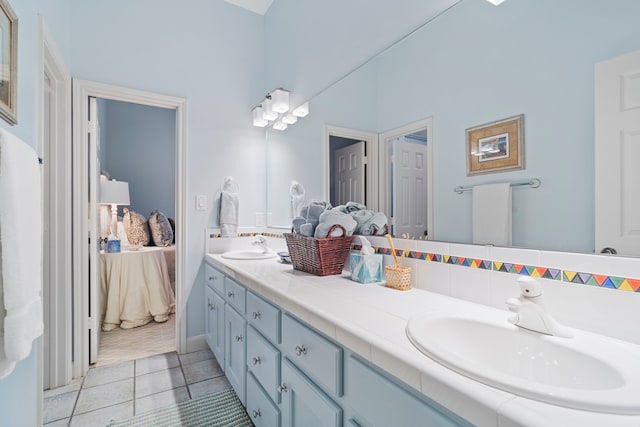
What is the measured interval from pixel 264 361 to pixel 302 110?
157 centimetres

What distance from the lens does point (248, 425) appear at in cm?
156

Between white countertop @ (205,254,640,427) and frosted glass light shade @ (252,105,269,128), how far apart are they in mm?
1432

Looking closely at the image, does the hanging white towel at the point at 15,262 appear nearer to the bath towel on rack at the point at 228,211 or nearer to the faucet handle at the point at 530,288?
the faucet handle at the point at 530,288

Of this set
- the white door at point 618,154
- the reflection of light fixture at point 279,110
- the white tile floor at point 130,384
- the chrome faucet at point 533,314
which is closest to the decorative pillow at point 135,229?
the white tile floor at point 130,384

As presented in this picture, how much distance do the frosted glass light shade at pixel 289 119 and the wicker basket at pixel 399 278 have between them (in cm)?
143

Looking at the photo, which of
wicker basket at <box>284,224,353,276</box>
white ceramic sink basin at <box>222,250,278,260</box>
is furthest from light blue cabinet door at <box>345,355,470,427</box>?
white ceramic sink basin at <box>222,250,278,260</box>

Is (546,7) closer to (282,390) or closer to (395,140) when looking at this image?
(395,140)

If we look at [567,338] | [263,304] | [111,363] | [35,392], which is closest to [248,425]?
[263,304]

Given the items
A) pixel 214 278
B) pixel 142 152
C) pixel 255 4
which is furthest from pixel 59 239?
pixel 142 152

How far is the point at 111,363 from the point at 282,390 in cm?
177

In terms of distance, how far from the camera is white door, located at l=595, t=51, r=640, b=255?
28.0 inches

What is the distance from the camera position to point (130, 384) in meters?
1.95

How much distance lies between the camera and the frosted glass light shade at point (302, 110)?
2.09 meters

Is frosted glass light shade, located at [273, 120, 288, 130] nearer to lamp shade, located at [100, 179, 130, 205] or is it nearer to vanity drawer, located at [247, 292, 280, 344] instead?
vanity drawer, located at [247, 292, 280, 344]
